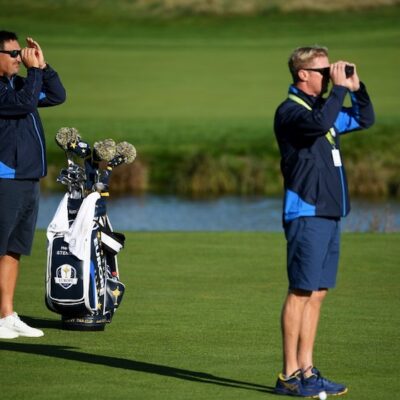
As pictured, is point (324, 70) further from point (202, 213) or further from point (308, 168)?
point (202, 213)

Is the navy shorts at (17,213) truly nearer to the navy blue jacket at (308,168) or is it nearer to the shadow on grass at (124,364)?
the shadow on grass at (124,364)

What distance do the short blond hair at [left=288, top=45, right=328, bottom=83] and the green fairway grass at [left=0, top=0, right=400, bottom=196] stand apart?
16.7 meters

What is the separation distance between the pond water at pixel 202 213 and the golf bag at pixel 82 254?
1015cm

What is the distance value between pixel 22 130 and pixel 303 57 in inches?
96.4

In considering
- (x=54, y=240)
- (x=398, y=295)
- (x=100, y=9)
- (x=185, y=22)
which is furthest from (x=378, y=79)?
(x=54, y=240)

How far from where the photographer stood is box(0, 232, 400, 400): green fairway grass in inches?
297

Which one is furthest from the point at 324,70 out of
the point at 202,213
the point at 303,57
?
the point at 202,213

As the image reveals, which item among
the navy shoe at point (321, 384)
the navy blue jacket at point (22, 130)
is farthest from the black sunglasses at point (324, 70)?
the navy blue jacket at point (22, 130)

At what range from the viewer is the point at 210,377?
774 cm

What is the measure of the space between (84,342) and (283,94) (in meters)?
25.3

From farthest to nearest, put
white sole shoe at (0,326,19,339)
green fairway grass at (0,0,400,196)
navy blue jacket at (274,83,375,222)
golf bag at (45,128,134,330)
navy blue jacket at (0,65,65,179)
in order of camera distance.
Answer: green fairway grass at (0,0,400,196) → white sole shoe at (0,326,19,339) → golf bag at (45,128,134,330) → navy blue jacket at (0,65,65,179) → navy blue jacket at (274,83,375,222)

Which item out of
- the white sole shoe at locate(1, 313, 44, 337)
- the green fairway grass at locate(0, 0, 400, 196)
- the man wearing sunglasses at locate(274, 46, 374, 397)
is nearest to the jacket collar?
the man wearing sunglasses at locate(274, 46, 374, 397)

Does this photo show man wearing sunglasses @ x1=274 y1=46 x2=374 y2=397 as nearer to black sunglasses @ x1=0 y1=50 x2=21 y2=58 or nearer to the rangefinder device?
the rangefinder device

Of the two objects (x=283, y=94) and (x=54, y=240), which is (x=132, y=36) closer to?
(x=283, y=94)
